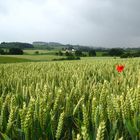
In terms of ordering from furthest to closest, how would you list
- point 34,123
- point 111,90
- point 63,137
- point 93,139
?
1. point 111,90
2. point 63,137
3. point 34,123
4. point 93,139

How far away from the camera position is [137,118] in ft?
5.52

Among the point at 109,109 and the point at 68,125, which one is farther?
the point at 68,125

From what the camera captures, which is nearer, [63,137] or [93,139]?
[93,139]

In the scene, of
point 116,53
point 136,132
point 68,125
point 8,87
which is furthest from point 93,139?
point 116,53

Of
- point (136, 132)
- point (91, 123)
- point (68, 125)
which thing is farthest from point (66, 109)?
point (136, 132)

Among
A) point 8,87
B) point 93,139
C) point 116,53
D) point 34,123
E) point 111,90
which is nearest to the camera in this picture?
point 93,139

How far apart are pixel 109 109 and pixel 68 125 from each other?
40cm

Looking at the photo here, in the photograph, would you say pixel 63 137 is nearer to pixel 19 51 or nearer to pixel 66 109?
pixel 66 109

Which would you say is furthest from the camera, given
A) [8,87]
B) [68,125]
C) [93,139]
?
[8,87]

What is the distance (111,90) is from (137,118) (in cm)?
104

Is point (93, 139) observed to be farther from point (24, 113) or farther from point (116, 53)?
point (116, 53)

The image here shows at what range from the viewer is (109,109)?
1806mm

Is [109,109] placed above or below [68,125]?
above

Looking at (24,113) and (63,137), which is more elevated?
(24,113)
